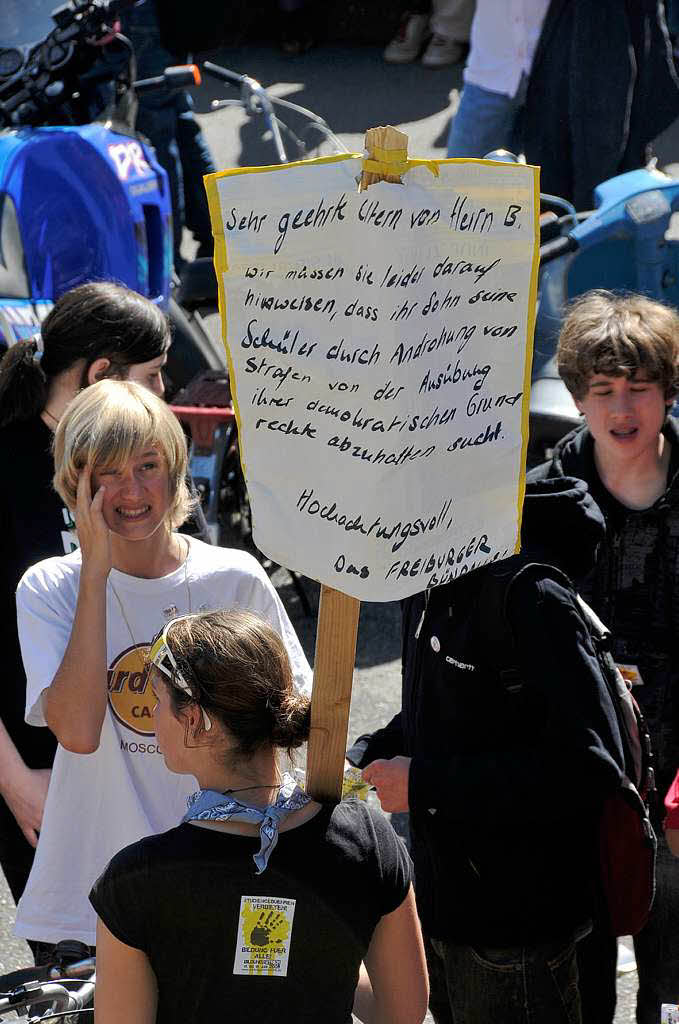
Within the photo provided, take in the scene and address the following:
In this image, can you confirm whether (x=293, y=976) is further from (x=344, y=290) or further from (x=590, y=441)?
(x=590, y=441)

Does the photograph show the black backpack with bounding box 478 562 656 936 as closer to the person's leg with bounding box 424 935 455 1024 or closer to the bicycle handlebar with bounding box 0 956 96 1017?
the person's leg with bounding box 424 935 455 1024

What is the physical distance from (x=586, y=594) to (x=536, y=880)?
2.13 ft

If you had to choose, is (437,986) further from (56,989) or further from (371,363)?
(371,363)

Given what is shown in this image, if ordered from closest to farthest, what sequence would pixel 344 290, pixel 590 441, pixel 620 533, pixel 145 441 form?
pixel 344 290, pixel 145 441, pixel 620 533, pixel 590 441

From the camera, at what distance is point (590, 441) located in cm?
272

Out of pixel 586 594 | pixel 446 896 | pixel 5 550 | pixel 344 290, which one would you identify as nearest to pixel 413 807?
pixel 446 896

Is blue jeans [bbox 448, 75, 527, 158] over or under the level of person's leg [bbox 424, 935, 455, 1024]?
over

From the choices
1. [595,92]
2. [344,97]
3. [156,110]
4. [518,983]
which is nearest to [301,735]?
[518,983]

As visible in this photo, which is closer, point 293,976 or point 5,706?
point 293,976

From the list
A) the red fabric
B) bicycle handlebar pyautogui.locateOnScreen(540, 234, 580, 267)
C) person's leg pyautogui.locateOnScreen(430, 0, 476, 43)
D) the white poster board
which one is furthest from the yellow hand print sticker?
person's leg pyautogui.locateOnScreen(430, 0, 476, 43)

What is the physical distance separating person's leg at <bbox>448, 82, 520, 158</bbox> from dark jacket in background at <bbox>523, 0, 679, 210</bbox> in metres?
0.13

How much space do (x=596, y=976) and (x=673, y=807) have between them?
321 millimetres

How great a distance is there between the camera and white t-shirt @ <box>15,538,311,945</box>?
2.23 m

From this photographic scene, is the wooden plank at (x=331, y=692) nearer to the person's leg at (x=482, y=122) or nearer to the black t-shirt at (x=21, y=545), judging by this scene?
the black t-shirt at (x=21, y=545)
